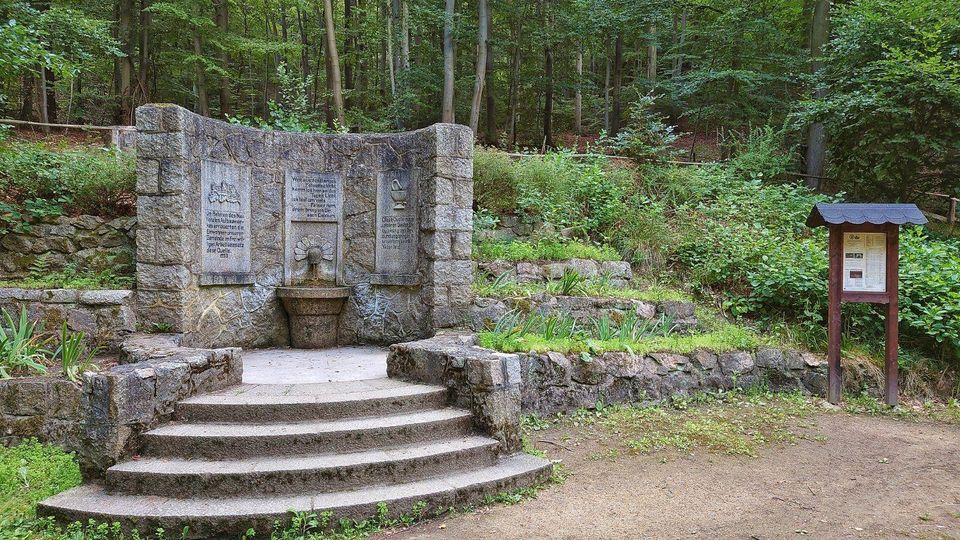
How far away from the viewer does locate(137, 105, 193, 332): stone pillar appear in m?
5.07

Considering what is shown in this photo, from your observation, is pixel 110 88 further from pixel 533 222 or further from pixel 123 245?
pixel 533 222

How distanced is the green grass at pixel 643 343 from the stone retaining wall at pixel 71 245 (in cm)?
420

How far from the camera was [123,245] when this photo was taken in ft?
19.9

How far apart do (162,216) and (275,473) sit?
318cm

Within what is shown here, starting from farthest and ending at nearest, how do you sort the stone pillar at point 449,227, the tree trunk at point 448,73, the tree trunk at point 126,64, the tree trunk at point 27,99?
the tree trunk at point 27,99 → the tree trunk at point 448,73 → the tree trunk at point 126,64 → the stone pillar at point 449,227

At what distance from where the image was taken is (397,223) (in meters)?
6.38

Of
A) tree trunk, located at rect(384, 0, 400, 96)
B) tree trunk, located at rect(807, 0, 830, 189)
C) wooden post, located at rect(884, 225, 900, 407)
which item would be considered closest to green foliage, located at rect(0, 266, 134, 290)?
wooden post, located at rect(884, 225, 900, 407)

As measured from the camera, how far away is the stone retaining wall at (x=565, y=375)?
393cm

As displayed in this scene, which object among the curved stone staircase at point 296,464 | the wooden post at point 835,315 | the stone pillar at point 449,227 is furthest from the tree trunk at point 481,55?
the curved stone staircase at point 296,464

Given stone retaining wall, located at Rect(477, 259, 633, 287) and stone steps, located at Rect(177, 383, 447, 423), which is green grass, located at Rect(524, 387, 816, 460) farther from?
stone retaining wall, located at Rect(477, 259, 633, 287)

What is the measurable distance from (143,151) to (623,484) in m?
5.10

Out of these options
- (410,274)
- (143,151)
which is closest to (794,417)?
(410,274)

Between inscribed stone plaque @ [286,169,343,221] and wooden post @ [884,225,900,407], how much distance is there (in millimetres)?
5978

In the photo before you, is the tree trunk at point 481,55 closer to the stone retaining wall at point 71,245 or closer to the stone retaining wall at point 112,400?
the stone retaining wall at point 71,245
